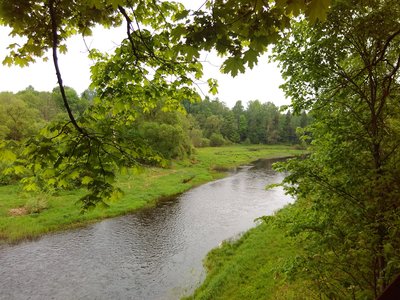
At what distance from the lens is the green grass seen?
10.8m

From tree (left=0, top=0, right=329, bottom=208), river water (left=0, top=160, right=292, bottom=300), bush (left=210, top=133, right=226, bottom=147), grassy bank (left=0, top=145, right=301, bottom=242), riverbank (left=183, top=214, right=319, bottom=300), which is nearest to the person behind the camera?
tree (left=0, top=0, right=329, bottom=208)

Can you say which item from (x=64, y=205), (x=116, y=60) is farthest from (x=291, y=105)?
(x=64, y=205)

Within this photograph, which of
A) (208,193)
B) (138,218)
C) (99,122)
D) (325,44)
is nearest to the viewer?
(99,122)

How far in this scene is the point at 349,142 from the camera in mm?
6516

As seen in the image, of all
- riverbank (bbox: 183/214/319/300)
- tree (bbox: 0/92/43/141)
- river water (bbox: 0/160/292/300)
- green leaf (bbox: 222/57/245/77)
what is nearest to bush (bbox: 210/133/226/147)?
tree (bbox: 0/92/43/141)

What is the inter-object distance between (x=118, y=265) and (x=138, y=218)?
7087 millimetres

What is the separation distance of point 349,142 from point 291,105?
64.2 inches

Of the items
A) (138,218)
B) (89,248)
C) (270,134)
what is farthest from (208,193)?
(270,134)

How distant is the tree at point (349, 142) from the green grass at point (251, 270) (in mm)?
2970

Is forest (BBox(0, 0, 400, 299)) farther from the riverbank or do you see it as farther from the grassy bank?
the grassy bank

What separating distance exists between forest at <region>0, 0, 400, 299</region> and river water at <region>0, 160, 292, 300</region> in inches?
371

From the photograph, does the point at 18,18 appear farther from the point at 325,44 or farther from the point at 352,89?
the point at 352,89

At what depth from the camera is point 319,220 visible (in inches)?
268

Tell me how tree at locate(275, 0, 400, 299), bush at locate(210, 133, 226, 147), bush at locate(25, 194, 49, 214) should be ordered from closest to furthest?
tree at locate(275, 0, 400, 299)
bush at locate(25, 194, 49, 214)
bush at locate(210, 133, 226, 147)
